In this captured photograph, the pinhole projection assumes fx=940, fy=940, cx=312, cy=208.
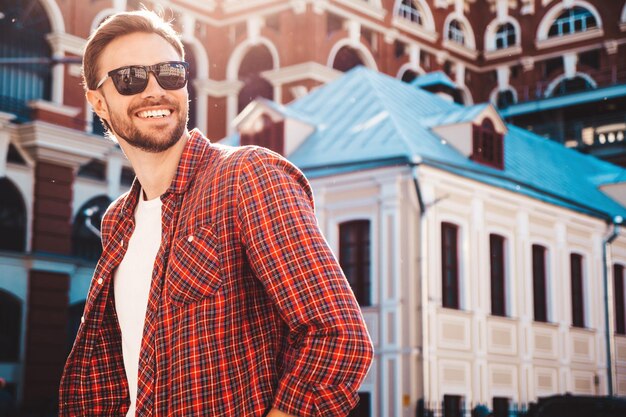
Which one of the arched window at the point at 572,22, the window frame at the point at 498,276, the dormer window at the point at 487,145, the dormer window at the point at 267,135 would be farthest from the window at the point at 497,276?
the arched window at the point at 572,22

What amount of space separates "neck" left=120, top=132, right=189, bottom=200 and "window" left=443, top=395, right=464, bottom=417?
1518 centimetres

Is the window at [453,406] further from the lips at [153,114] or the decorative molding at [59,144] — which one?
the lips at [153,114]

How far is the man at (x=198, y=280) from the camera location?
6.28 feet

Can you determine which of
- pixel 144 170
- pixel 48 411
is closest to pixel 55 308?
pixel 48 411

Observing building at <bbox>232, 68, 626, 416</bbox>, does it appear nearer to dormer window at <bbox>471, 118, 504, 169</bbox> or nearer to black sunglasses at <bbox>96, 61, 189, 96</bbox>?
dormer window at <bbox>471, 118, 504, 169</bbox>

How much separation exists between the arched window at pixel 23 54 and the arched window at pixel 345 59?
30.7 ft

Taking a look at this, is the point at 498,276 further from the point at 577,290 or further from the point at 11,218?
the point at 11,218

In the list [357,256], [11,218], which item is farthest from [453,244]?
[11,218]

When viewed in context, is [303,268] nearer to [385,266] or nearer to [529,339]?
[385,266]

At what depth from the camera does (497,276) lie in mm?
19469

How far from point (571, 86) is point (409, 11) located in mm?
6657

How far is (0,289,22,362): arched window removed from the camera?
63.2 feet

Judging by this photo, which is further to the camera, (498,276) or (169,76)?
(498,276)

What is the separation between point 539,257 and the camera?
68.4 feet
